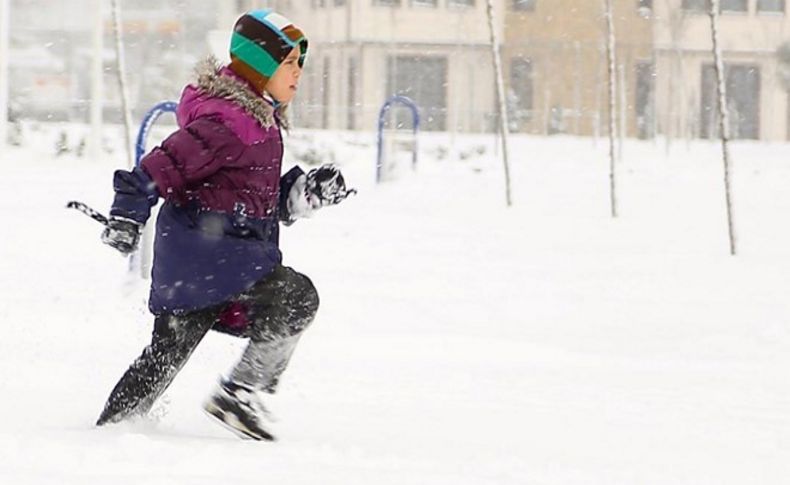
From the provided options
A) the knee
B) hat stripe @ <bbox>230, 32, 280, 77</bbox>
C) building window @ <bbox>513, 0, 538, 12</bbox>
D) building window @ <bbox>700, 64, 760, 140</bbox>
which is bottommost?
building window @ <bbox>700, 64, 760, 140</bbox>

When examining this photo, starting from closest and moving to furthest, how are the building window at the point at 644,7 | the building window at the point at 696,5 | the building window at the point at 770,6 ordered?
the building window at the point at 696,5
the building window at the point at 644,7
the building window at the point at 770,6

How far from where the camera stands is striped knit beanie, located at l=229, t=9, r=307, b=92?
415cm

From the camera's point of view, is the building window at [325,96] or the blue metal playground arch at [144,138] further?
the building window at [325,96]

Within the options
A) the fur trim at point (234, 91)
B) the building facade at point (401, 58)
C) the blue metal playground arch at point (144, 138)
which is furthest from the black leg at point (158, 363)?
the building facade at point (401, 58)

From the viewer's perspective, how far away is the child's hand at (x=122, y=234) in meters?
3.85

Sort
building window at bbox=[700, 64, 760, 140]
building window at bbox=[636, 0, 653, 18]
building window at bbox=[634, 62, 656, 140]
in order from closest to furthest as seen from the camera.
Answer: building window at bbox=[636, 0, 653, 18] → building window at bbox=[634, 62, 656, 140] → building window at bbox=[700, 64, 760, 140]

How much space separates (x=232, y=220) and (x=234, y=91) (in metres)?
0.34

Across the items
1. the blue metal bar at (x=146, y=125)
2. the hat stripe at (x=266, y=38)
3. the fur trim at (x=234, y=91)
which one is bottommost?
the blue metal bar at (x=146, y=125)

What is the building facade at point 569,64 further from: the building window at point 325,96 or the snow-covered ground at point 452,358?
the snow-covered ground at point 452,358

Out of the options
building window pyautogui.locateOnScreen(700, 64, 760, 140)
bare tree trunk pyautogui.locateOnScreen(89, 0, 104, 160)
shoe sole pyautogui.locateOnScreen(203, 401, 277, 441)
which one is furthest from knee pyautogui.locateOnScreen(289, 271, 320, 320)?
building window pyautogui.locateOnScreen(700, 64, 760, 140)

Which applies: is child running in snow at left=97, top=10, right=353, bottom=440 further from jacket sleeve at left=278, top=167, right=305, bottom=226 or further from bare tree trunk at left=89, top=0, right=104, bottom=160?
bare tree trunk at left=89, top=0, right=104, bottom=160

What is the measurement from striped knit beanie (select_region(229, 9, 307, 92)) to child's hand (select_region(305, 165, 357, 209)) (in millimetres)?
290

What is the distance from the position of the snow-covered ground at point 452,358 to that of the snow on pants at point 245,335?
111 millimetres

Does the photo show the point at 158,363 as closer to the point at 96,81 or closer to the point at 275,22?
the point at 275,22
